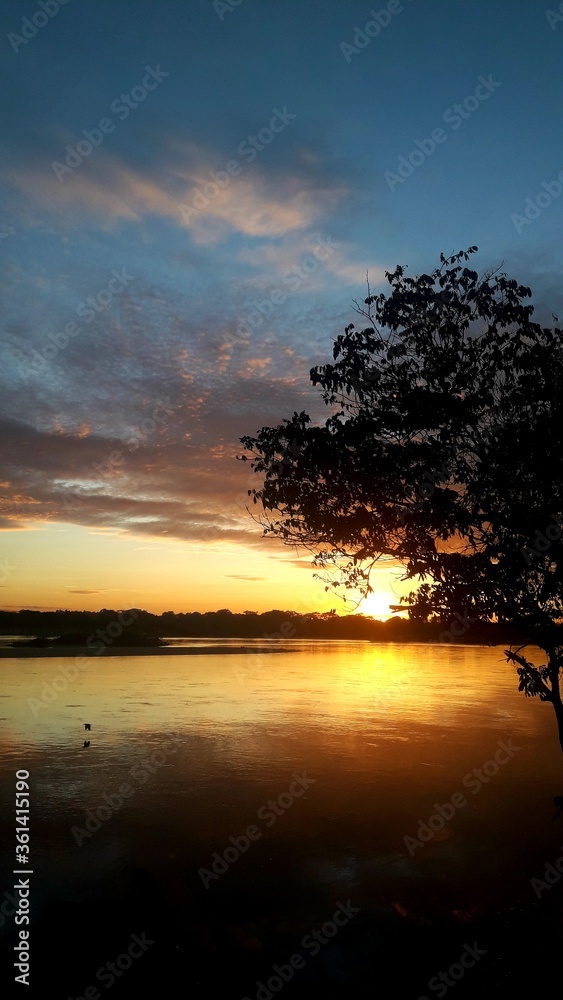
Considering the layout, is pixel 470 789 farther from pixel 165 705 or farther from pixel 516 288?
pixel 165 705

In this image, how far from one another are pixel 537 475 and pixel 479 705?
97.8ft

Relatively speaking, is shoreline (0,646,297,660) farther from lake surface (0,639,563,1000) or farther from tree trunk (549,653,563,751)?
tree trunk (549,653,563,751)

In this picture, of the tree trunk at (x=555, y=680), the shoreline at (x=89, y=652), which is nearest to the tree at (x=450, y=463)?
the tree trunk at (x=555, y=680)

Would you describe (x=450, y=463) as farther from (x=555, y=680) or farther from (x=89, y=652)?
(x=89, y=652)

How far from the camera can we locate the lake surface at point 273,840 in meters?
10.3

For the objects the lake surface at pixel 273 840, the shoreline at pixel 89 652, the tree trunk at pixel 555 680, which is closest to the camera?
the lake surface at pixel 273 840

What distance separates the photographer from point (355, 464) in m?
16.5

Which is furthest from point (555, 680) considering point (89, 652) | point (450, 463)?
point (89, 652)

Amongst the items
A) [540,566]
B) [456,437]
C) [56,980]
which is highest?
[456,437]

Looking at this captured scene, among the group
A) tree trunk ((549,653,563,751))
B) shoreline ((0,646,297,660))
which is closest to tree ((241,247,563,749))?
tree trunk ((549,653,563,751))

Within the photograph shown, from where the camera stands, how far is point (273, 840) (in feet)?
51.8

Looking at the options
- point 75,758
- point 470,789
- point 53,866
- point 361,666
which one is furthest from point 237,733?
point 361,666

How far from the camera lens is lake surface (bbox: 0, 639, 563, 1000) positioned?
10.3m

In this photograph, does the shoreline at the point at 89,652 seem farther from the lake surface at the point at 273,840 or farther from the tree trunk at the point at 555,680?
the tree trunk at the point at 555,680
